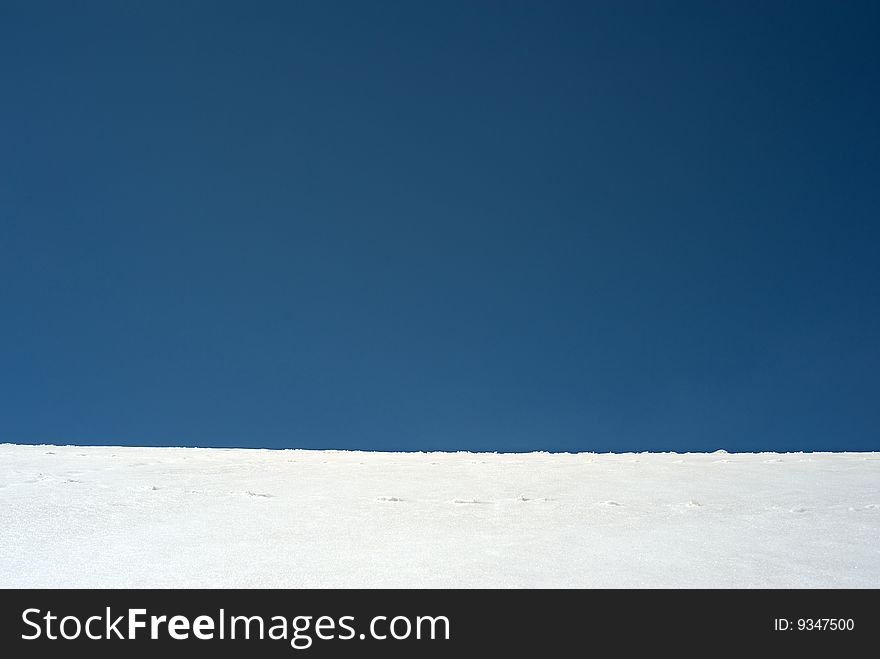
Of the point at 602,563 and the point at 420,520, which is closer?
the point at 602,563

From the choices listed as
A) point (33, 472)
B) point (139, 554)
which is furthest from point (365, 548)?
point (33, 472)

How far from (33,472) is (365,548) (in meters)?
4.90

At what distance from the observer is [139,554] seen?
307 cm

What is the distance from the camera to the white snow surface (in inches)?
108
